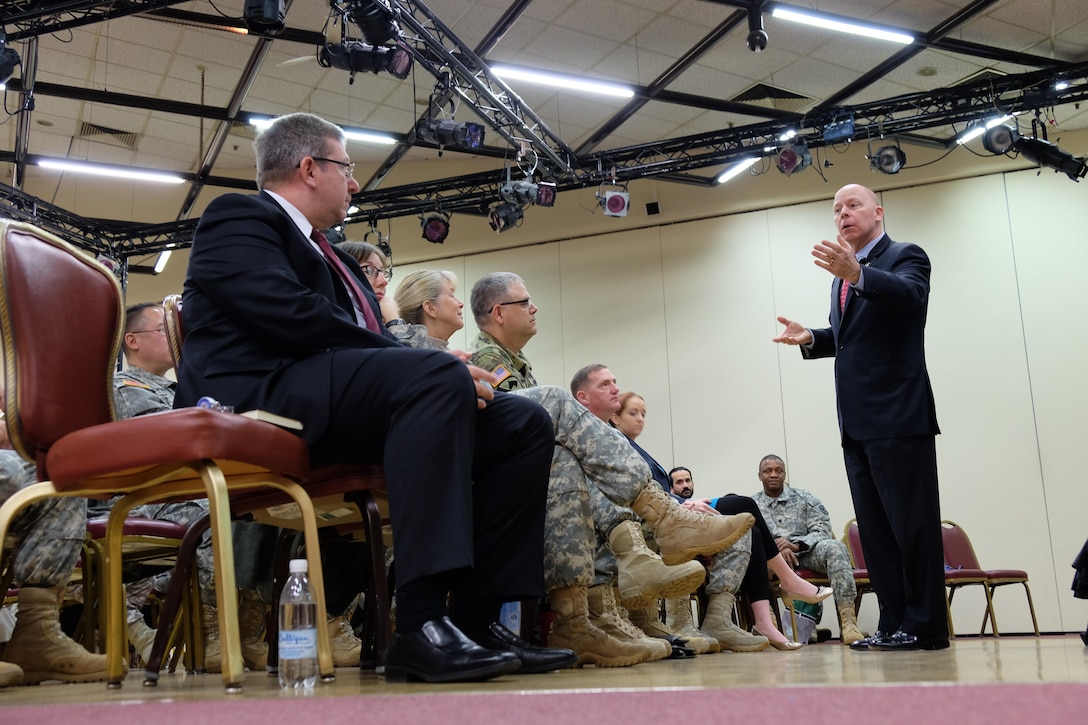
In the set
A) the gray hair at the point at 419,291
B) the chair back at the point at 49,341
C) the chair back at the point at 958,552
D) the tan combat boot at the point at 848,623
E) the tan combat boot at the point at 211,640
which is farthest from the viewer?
the chair back at the point at 958,552

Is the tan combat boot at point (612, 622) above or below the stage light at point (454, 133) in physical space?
below

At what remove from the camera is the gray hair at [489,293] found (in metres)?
3.03

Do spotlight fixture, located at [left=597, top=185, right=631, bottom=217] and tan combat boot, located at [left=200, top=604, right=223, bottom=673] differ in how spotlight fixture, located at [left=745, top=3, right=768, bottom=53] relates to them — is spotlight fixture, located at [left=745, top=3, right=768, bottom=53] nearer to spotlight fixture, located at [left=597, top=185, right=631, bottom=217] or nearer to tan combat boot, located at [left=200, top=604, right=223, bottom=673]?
spotlight fixture, located at [left=597, top=185, right=631, bottom=217]

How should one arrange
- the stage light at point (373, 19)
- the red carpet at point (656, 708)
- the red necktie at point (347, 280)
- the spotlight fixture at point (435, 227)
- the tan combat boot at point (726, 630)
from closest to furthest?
the red carpet at point (656, 708) → the red necktie at point (347, 280) → the tan combat boot at point (726, 630) → the stage light at point (373, 19) → the spotlight fixture at point (435, 227)

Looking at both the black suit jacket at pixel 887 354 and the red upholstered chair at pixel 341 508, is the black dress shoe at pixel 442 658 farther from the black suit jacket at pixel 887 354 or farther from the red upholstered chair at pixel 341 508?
the black suit jacket at pixel 887 354

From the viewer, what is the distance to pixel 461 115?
8039 millimetres

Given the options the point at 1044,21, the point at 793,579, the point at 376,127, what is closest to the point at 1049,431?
the point at 1044,21

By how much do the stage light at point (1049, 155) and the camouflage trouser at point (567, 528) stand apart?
6.06m

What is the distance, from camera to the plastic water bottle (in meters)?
1.48

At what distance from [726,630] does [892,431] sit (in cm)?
118

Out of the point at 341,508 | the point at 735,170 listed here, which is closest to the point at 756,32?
the point at 735,170

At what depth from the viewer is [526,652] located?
5.43 feet

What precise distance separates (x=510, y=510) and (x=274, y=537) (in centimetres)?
101

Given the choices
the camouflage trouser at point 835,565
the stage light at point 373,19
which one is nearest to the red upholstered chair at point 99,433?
the stage light at point 373,19
